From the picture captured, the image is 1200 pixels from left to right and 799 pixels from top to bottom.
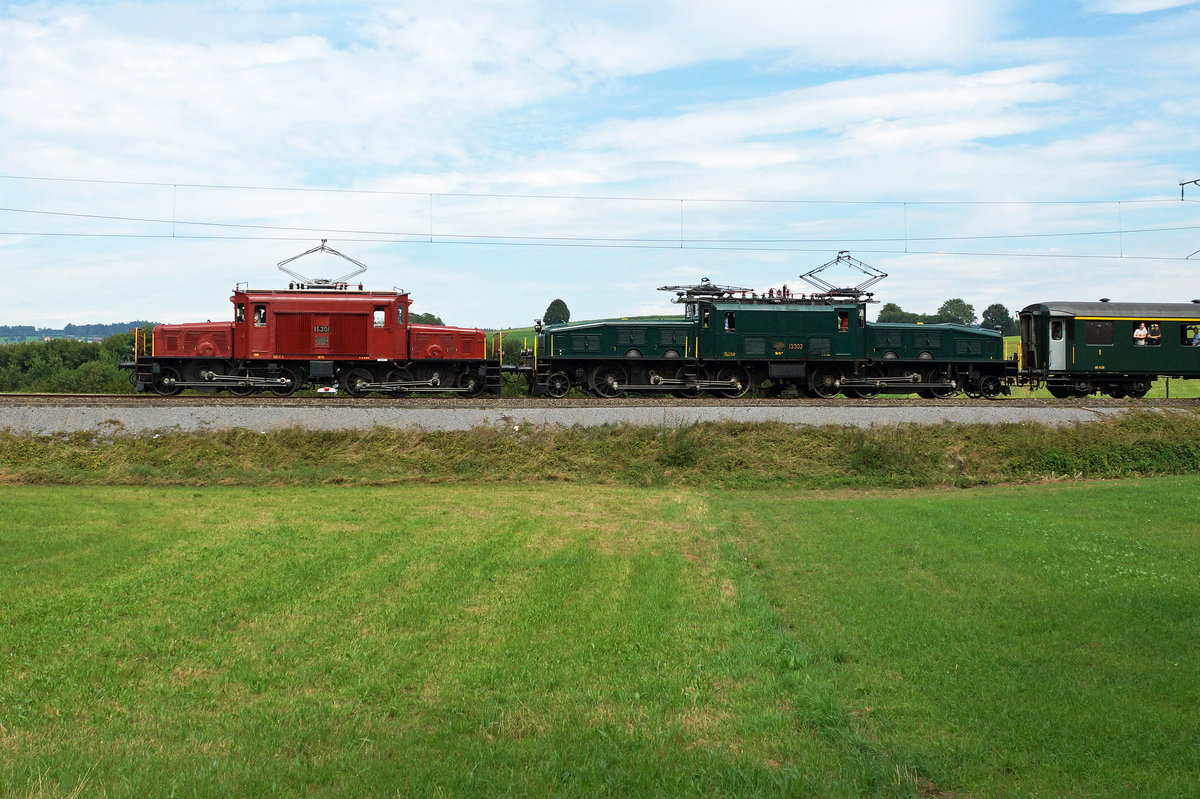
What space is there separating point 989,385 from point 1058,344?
289cm

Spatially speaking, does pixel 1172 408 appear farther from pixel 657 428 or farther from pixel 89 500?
pixel 89 500

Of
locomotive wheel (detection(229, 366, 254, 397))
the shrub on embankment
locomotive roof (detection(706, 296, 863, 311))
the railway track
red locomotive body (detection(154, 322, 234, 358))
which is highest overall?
locomotive roof (detection(706, 296, 863, 311))

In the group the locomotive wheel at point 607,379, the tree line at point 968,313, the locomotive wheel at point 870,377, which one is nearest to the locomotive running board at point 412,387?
the locomotive wheel at point 607,379

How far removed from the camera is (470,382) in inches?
1147

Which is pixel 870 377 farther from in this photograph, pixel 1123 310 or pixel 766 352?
pixel 1123 310

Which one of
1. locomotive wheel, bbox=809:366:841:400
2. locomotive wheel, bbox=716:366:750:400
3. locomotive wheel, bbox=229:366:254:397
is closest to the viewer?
locomotive wheel, bbox=229:366:254:397

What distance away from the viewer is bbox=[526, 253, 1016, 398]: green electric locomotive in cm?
2995

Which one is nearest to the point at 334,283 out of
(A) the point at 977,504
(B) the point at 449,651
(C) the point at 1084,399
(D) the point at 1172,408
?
(A) the point at 977,504

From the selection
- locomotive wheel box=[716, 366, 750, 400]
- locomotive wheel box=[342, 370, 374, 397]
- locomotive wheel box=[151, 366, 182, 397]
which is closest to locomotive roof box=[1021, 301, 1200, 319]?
locomotive wheel box=[716, 366, 750, 400]

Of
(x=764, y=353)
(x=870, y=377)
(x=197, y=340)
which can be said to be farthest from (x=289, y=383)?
(x=870, y=377)

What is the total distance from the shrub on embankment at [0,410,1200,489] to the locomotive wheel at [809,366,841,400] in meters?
7.70

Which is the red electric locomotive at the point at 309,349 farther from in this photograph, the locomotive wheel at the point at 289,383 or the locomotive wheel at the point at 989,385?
the locomotive wheel at the point at 989,385

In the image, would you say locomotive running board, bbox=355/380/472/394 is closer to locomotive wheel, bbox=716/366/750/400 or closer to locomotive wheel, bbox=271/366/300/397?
locomotive wheel, bbox=271/366/300/397

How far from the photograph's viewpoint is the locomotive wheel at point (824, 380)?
31422 millimetres
